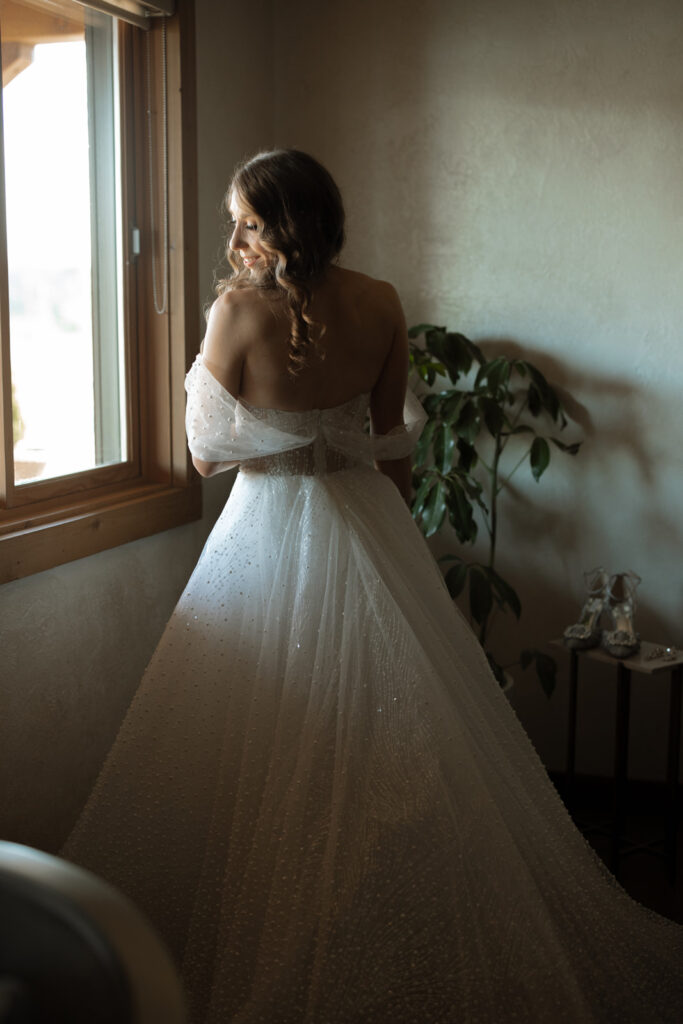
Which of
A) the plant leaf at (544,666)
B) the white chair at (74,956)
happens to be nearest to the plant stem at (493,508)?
the plant leaf at (544,666)

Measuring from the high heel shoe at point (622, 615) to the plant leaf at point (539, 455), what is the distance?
33cm

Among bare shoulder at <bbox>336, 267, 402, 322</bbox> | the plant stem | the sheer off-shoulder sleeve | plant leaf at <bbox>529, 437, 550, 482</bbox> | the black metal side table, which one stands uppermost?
bare shoulder at <bbox>336, 267, 402, 322</bbox>

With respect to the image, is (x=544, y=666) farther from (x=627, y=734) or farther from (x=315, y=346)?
(x=315, y=346)

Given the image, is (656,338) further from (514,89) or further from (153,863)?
(153,863)

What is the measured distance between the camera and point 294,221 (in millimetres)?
1754

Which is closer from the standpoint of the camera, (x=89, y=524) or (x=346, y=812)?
(x=346, y=812)

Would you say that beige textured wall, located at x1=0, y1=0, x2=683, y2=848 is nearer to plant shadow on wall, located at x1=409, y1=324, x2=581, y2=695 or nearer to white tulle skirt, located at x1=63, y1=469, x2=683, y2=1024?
plant shadow on wall, located at x1=409, y1=324, x2=581, y2=695

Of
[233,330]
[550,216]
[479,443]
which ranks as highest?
[550,216]

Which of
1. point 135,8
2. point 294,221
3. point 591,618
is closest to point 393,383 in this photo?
point 294,221

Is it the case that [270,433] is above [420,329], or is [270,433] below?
below

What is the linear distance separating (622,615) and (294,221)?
1.32 meters

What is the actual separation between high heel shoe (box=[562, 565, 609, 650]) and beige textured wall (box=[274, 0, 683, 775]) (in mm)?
180

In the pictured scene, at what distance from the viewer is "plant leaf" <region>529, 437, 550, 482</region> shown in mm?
2582

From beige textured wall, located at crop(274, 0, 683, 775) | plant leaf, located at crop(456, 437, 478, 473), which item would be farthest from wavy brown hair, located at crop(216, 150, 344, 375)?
beige textured wall, located at crop(274, 0, 683, 775)
